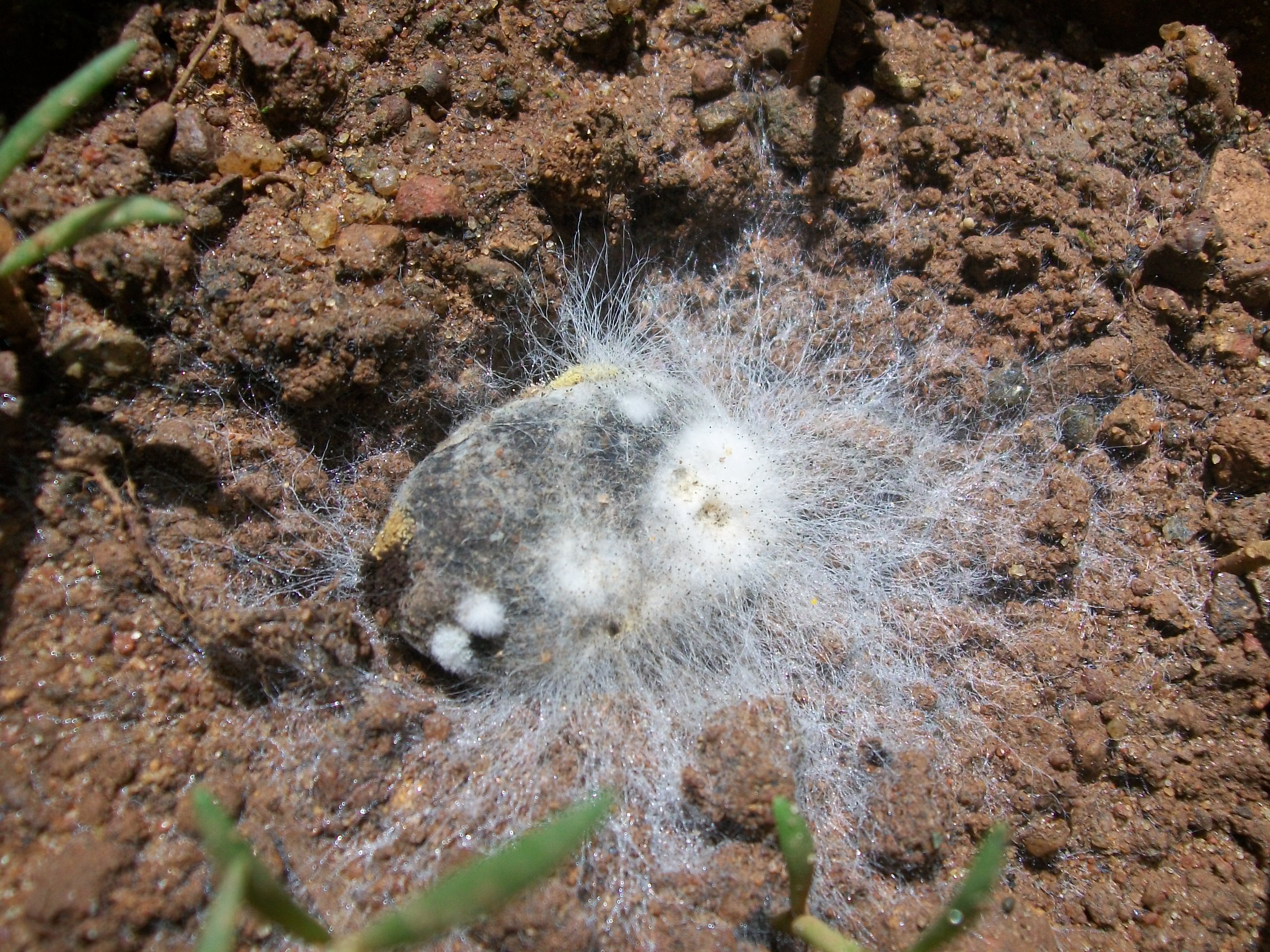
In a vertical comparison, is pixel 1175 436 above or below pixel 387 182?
below

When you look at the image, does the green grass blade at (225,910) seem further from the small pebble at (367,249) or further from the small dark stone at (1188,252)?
the small dark stone at (1188,252)

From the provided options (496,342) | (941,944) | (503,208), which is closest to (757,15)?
(503,208)

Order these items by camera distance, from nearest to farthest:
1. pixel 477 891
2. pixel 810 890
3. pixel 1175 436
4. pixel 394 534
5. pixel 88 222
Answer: pixel 477 891, pixel 88 222, pixel 810 890, pixel 394 534, pixel 1175 436

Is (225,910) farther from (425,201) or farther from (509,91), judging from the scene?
(509,91)

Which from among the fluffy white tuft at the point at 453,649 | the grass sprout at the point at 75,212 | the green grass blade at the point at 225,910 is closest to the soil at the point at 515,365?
the fluffy white tuft at the point at 453,649

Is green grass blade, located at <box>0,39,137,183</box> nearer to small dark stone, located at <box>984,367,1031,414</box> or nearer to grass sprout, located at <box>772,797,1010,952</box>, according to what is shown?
grass sprout, located at <box>772,797,1010,952</box>

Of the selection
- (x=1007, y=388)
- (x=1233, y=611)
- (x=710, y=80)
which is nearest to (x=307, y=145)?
(x=710, y=80)
